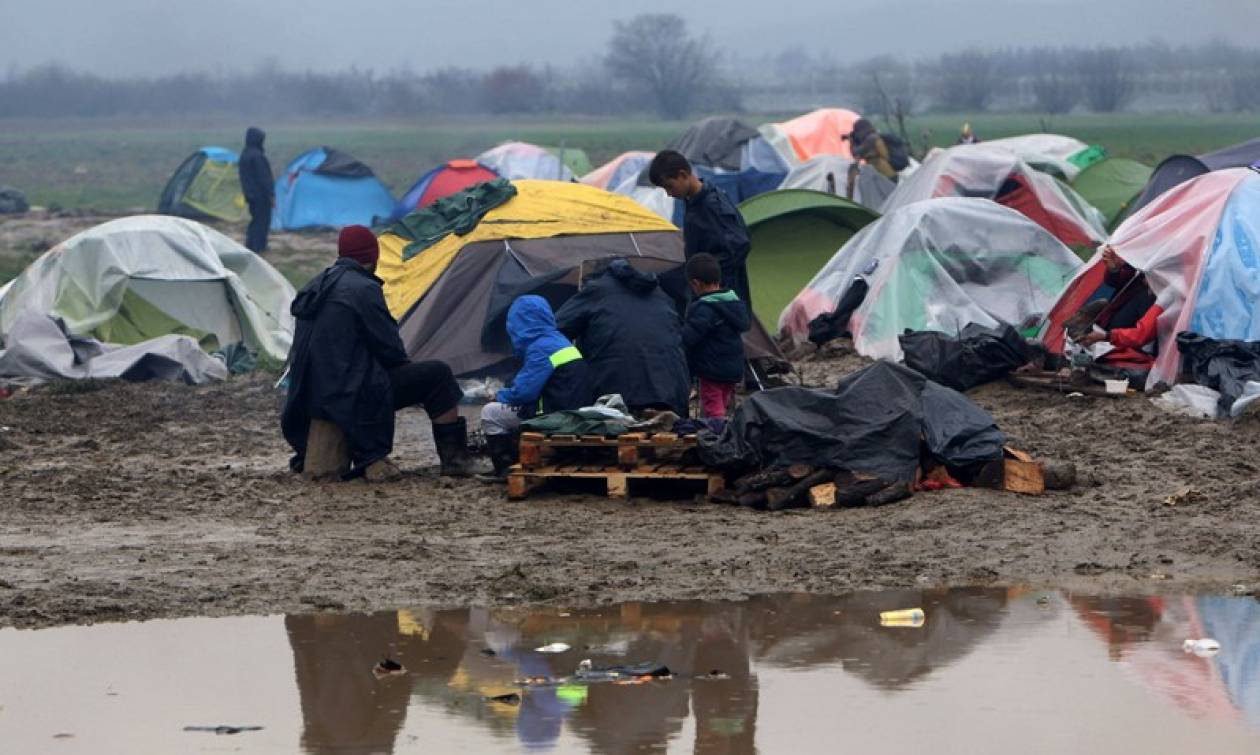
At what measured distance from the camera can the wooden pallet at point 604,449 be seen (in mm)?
10039

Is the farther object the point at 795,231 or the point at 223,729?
the point at 795,231

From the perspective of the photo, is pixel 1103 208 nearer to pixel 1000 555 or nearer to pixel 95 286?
pixel 95 286

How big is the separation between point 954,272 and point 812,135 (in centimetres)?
1607

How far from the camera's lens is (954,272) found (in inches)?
610

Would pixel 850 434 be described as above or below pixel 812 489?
above

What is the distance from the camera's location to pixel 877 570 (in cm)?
844

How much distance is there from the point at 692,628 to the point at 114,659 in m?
2.21

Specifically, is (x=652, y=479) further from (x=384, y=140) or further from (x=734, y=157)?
(x=384, y=140)

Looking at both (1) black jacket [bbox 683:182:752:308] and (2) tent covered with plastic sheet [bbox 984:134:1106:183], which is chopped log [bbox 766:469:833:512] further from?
(2) tent covered with plastic sheet [bbox 984:134:1106:183]

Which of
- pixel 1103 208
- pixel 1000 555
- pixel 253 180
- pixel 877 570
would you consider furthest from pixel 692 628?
pixel 253 180

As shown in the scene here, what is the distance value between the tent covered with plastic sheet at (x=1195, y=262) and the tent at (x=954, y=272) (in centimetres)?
128

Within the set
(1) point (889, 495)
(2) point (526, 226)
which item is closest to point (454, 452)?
(1) point (889, 495)

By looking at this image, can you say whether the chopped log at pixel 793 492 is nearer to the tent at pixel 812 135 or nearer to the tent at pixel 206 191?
the tent at pixel 812 135

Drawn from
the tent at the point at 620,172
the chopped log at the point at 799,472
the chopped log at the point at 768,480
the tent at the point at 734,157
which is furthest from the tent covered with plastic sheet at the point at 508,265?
the tent at the point at 620,172
